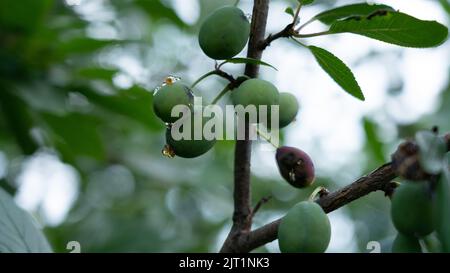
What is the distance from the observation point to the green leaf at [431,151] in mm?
752

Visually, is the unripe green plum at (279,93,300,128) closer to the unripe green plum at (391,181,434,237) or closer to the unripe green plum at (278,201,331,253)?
the unripe green plum at (278,201,331,253)

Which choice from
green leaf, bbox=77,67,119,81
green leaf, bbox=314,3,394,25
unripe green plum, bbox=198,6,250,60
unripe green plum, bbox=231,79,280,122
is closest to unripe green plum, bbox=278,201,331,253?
unripe green plum, bbox=231,79,280,122

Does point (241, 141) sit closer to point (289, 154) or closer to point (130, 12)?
point (289, 154)

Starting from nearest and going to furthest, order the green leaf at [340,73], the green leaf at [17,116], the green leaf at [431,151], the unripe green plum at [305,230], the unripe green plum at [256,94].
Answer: the green leaf at [431,151] < the unripe green plum at [305,230] < the unripe green plum at [256,94] < the green leaf at [340,73] < the green leaf at [17,116]

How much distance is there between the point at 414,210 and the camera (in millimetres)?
799

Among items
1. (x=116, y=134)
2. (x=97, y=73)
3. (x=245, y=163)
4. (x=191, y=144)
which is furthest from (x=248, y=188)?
(x=116, y=134)

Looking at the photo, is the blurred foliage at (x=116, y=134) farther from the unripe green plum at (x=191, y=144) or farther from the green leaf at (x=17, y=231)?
Answer: the unripe green plum at (x=191, y=144)

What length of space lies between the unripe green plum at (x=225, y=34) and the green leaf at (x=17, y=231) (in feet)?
1.46

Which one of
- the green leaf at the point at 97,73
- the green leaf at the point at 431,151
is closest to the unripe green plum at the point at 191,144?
the green leaf at the point at 431,151

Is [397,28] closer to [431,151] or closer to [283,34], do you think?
[283,34]

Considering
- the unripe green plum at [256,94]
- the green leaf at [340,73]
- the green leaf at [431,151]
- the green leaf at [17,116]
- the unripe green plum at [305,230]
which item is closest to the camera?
the green leaf at [431,151]

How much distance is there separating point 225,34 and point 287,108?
17cm

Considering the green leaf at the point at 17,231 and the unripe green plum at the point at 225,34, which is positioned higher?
the unripe green plum at the point at 225,34

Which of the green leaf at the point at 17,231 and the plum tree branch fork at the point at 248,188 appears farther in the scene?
the green leaf at the point at 17,231
